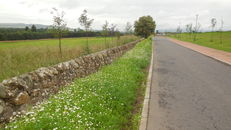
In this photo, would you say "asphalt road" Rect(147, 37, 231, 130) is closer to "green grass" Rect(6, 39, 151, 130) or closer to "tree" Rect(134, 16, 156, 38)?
"green grass" Rect(6, 39, 151, 130)

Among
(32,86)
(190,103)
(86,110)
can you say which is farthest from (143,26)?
(86,110)

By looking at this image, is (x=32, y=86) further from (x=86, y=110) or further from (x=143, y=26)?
(x=143, y=26)

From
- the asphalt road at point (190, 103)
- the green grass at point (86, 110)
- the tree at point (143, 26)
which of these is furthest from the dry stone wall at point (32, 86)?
the tree at point (143, 26)

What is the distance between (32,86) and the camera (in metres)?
4.57

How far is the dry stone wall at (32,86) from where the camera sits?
3762 millimetres

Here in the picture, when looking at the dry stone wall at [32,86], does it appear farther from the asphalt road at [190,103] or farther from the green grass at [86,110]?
the asphalt road at [190,103]

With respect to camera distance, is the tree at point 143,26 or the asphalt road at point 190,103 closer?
the asphalt road at point 190,103

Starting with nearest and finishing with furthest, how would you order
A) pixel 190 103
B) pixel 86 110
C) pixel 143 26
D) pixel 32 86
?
pixel 86 110 < pixel 32 86 < pixel 190 103 < pixel 143 26

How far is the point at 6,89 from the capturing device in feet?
12.4

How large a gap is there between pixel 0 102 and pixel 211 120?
5101mm

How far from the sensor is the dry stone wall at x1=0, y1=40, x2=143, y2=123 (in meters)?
3.76

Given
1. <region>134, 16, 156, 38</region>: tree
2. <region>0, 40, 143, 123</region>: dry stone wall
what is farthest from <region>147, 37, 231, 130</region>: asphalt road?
<region>134, 16, 156, 38</region>: tree

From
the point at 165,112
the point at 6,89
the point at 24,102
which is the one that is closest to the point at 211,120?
the point at 165,112

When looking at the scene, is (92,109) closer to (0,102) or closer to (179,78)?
(0,102)
